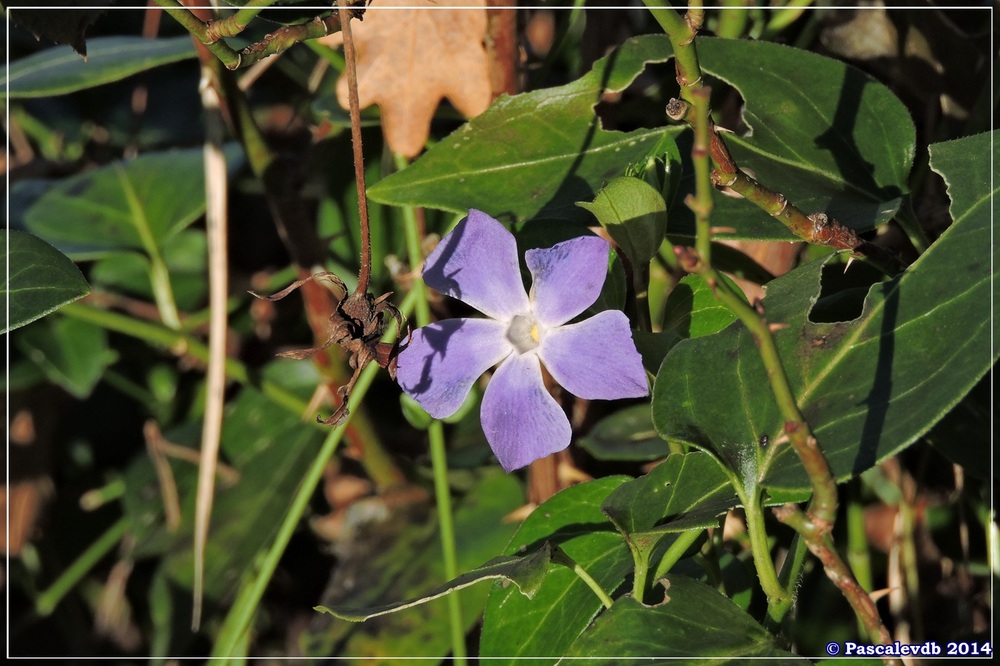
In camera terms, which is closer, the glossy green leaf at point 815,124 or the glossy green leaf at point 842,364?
the glossy green leaf at point 842,364

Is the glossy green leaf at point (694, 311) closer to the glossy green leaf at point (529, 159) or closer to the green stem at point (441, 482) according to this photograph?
the glossy green leaf at point (529, 159)

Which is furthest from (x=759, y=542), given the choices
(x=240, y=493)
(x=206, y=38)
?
(x=240, y=493)

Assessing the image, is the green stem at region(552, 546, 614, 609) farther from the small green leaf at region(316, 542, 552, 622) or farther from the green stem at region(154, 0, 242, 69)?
the green stem at region(154, 0, 242, 69)

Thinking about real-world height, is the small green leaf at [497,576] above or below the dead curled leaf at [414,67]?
below

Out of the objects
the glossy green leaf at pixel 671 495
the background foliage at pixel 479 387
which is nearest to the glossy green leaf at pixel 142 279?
the background foliage at pixel 479 387

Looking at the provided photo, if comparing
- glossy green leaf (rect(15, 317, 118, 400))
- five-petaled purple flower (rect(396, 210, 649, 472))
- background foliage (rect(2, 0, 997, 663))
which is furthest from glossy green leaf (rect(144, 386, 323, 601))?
five-petaled purple flower (rect(396, 210, 649, 472))

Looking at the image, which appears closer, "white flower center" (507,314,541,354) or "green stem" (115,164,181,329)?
"white flower center" (507,314,541,354)

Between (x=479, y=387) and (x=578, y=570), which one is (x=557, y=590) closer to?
(x=578, y=570)
